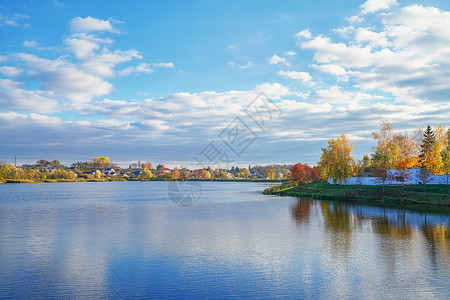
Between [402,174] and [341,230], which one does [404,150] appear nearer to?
[402,174]

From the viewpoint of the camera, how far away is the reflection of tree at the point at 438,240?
21391mm

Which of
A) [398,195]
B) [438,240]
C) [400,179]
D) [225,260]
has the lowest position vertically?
[438,240]

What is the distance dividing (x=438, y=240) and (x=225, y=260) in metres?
17.6

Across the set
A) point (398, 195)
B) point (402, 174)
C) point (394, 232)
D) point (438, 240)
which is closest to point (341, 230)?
point (394, 232)

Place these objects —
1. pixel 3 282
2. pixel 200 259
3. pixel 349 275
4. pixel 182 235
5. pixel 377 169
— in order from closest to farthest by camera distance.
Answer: pixel 3 282, pixel 349 275, pixel 200 259, pixel 182 235, pixel 377 169

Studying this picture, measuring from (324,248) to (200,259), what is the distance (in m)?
9.15

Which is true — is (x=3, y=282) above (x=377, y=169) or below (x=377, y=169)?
below

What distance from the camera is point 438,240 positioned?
85.9 ft

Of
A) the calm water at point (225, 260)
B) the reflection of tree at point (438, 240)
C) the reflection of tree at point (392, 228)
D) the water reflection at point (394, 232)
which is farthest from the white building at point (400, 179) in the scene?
the reflection of tree at point (438, 240)

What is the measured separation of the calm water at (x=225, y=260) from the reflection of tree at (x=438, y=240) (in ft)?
0.26

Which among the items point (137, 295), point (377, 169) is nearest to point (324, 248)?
point (137, 295)

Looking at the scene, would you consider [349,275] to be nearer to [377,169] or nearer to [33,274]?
[33,274]

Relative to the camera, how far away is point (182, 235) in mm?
29016

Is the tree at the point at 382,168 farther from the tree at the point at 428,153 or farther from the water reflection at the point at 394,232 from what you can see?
the water reflection at the point at 394,232
